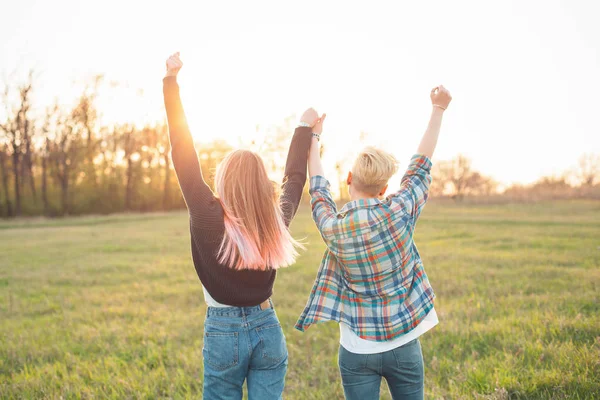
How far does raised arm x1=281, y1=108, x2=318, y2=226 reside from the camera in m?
2.65

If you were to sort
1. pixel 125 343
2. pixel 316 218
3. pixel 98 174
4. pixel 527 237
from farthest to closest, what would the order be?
1. pixel 98 174
2. pixel 527 237
3. pixel 125 343
4. pixel 316 218

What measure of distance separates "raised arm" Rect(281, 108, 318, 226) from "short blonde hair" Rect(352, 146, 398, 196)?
0.42 meters

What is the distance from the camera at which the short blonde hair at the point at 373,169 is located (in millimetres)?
2301

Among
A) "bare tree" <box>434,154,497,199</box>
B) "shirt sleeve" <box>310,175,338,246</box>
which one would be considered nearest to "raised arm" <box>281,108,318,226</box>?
"shirt sleeve" <box>310,175,338,246</box>

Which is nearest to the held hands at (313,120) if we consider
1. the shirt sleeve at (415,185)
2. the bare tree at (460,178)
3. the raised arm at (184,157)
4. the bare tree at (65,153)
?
the shirt sleeve at (415,185)

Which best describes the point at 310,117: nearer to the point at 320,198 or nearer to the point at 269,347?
the point at 320,198

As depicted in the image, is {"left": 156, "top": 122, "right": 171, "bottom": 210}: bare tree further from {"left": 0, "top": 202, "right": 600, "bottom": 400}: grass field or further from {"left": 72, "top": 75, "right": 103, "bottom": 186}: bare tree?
{"left": 0, "top": 202, "right": 600, "bottom": 400}: grass field

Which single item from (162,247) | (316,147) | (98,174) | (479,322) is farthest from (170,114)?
(98,174)

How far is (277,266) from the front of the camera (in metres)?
2.34

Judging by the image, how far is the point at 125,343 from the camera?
209 inches

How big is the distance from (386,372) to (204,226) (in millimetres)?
1202

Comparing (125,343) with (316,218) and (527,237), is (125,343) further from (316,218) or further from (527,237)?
(527,237)

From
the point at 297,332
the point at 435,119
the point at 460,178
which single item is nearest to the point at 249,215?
the point at 435,119

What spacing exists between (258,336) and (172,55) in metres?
1.57
